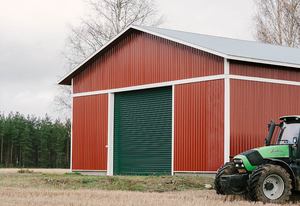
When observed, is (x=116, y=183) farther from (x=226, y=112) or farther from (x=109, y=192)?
(x=226, y=112)

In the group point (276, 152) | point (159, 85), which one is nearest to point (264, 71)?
point (159, 85)

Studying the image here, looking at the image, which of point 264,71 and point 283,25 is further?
point 283,25

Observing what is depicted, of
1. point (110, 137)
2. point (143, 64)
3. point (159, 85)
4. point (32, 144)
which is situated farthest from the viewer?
point (32, 144)

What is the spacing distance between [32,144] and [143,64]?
3910 cm

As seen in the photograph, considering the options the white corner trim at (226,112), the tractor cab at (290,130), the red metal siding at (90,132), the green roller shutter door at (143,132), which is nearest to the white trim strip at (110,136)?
the green roller shutter door at (143,132)

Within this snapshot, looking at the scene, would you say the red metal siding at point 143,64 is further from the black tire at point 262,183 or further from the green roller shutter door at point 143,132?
the black tire at point 262,183

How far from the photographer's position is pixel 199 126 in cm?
2506

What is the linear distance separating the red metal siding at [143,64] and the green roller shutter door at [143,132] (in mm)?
673

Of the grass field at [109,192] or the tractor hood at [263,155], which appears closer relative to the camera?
the grass field at [109,192]

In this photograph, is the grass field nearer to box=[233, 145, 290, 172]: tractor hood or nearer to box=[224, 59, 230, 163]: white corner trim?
box=[233, 145, 290, 172]: tractor hood

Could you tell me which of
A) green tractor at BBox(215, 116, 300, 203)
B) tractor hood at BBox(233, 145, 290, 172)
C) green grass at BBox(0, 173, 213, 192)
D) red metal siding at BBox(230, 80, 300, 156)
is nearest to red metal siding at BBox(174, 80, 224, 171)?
red metal siding at BBox(230, 80, 300, 156)

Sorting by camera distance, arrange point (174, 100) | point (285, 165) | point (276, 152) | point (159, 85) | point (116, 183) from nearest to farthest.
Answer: point (285, 165)
point (276, 152)
point (116, 183)
point (174, 100)
point (159, 85)

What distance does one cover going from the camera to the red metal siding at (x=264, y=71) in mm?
24448

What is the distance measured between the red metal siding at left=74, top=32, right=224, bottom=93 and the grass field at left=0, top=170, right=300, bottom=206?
461 centimetres
